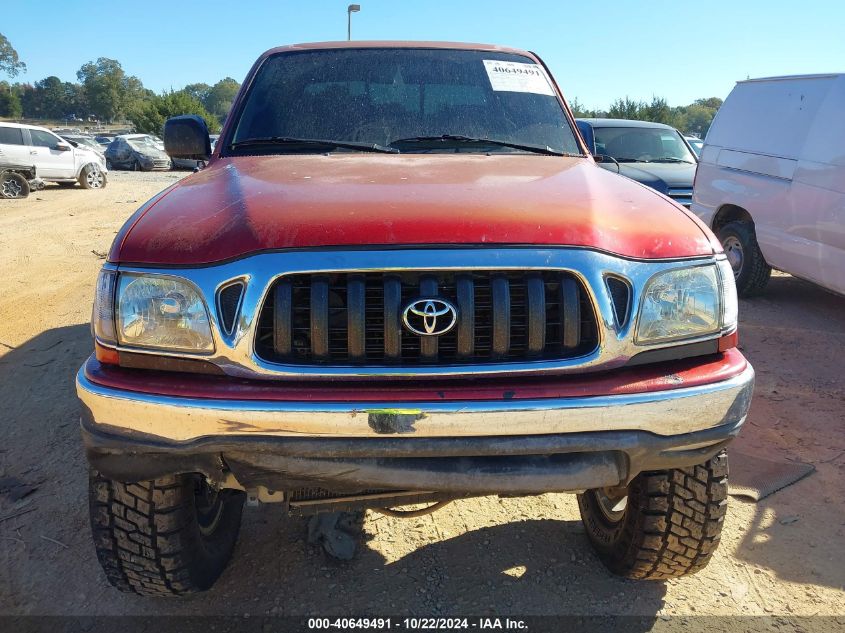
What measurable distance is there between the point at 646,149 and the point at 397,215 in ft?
28.2

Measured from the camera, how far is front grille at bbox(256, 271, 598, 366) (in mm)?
1804

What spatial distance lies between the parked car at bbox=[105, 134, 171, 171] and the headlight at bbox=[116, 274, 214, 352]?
93.3 ft

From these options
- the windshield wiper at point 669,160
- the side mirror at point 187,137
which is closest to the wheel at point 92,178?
the windshield wiper at point 669,160

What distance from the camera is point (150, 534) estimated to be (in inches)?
84.0

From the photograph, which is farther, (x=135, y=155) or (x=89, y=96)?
(x=89, y=96)

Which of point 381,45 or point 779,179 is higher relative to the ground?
point 381,45

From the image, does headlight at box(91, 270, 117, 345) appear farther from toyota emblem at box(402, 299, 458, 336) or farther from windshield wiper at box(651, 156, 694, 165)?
windshield wiper at box(651, 156, 694, 165)

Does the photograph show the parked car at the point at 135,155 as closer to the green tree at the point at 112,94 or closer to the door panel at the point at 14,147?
the door panel at the point at 14,147

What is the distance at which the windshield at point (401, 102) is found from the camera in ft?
9.98

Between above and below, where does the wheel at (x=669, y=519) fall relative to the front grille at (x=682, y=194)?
below

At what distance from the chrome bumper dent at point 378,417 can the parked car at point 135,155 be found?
94.0 feet

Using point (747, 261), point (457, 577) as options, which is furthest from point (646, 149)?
point (457, 577)

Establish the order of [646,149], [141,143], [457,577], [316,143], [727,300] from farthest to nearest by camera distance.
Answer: [141,143], [646,149], [316,143], [457,577], [727,300]

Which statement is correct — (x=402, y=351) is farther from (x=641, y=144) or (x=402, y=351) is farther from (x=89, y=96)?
(x=89, y=96)
